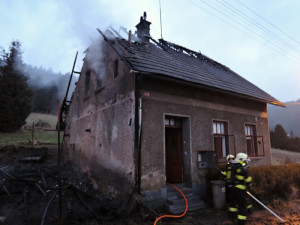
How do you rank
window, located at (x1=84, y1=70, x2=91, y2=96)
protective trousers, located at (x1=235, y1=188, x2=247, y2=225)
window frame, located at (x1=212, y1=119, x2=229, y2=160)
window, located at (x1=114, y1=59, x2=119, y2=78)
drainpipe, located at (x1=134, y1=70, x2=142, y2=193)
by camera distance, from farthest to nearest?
window, located at (x1=84, y1=70, x2=91, y2=96) < window frame, located at (x1=212, y1=119, x2=229, y2=160) < window, located at (x1=114, y1=59, x2=119, y2=78) < drainpipe, located at (x1=134, y1=70, x2=142, y2=193) < protective trousers, located at (x1=235, y1=188, x2=247, y2=225)

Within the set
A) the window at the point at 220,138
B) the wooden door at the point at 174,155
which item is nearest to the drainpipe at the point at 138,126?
the wooden door at the point at 174,155

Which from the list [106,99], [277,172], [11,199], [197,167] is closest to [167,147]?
[197,167]

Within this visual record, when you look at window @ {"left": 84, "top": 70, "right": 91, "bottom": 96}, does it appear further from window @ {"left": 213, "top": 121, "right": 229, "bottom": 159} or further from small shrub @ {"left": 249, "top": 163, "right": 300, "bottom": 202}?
small shrub @ {"left": 249, "top": 163, "right": 300, "bottom": 202}

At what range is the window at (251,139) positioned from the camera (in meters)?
10.3

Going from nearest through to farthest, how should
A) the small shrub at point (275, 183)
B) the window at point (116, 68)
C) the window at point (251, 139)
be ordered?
the small shrub at point (275, 183) < the window at point (116, 68) < the window at point (251, 139)

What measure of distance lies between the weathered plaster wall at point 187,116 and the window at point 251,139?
340 mm

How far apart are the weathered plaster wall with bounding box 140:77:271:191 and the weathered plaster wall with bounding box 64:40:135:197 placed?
1.68 feet

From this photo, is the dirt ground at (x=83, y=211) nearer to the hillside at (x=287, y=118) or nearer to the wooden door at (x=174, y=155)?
the wooden door at (x=174, y=155)

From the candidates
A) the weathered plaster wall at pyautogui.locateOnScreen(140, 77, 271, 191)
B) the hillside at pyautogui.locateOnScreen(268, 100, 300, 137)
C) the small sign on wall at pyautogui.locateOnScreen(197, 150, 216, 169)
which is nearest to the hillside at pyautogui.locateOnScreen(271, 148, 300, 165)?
the weathered plaster wall at pyautogui.locateOnScreen(140, 77, 271, 191)

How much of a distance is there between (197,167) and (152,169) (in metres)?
2.09

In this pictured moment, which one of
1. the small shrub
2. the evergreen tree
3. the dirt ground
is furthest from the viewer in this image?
the evergreen tree

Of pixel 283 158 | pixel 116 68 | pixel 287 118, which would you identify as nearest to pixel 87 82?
pixel 116 68

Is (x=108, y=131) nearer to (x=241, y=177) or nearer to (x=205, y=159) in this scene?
(x=205, y=159)

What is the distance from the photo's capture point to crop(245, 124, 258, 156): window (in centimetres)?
1026
